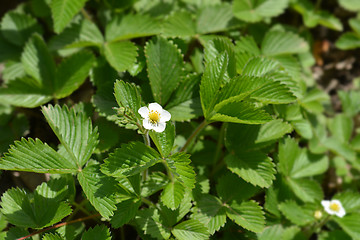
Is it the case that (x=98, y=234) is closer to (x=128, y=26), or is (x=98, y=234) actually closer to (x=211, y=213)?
(x=211, y=213)

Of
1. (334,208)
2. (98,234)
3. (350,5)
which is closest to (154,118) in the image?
(98,234)

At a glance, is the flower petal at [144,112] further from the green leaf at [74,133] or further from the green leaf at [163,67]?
the green leaf at [163,67]

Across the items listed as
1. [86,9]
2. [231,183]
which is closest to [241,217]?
[231,183]

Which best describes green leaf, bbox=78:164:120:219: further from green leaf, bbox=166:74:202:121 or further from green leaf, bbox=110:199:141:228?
green leaf, bbox=166:74:202:121

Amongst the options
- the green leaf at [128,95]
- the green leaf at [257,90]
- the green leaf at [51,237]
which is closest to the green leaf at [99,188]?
the green leaf at [51,237]

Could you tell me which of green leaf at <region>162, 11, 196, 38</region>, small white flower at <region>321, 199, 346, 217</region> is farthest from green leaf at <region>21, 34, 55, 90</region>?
small white flower at <region>321, 199, 346, 217</region>

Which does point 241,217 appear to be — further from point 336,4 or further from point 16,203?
point 336,4
